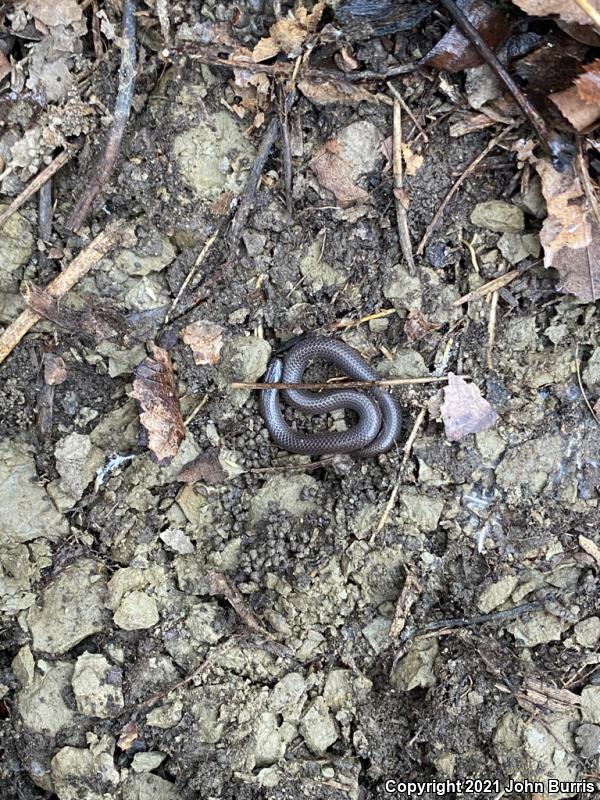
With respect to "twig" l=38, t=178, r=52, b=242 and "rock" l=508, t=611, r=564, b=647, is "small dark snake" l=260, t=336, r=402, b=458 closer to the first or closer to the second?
→ "rock" l=508, t=611, r=564, b=647

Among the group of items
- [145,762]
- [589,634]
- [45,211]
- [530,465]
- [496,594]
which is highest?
[45,211]

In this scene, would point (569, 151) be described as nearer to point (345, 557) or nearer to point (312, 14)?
point (312, 14)

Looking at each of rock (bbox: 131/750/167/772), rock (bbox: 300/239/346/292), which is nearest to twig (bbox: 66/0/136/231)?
rock (bbox: 300/239/346/292)

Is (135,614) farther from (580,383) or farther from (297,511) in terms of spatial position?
(580,383)

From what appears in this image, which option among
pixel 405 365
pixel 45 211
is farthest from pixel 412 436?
pixel 45 211

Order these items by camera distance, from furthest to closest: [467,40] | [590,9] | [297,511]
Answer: [297,511], [467,40], [590,9]

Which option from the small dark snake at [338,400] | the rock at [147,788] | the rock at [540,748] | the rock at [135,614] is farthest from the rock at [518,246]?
the rock at [147,788]

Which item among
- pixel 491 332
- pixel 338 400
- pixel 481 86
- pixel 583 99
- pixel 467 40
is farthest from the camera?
pixel 338 400

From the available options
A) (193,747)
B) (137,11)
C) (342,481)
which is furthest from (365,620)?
(137,11)
